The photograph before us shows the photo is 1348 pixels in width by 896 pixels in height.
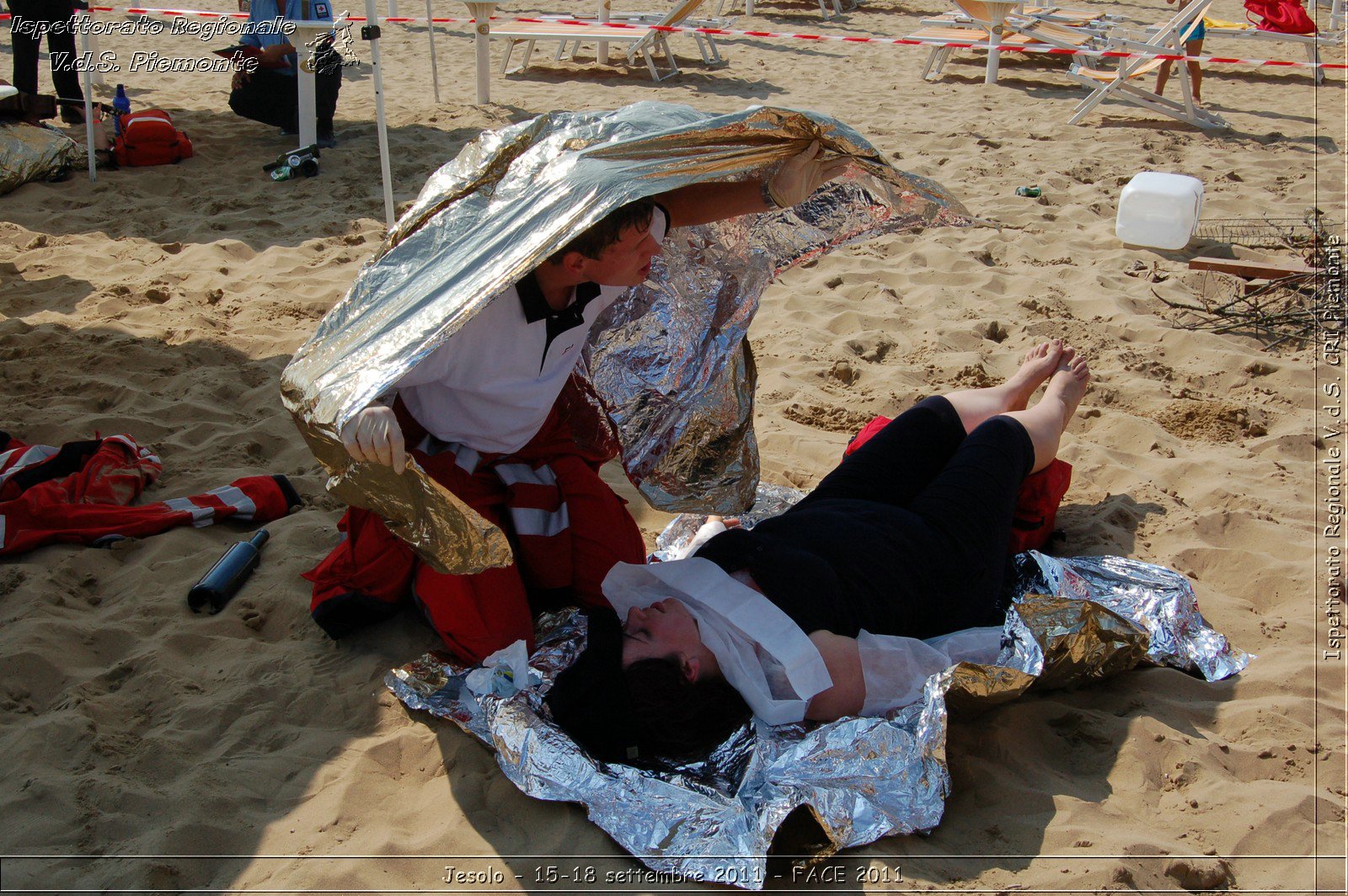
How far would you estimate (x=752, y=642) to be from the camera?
2.31 meters

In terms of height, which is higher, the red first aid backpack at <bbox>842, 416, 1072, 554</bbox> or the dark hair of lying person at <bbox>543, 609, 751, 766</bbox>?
the red first aid backpack at <bbox>842, 416, 1072, 554</bbox>

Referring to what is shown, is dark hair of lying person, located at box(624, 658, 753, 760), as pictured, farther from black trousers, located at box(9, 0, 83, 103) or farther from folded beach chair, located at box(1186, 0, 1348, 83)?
folded beach chair, located at box(1186, 0, 1348, 83)

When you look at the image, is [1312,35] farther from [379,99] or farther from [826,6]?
[379,99]

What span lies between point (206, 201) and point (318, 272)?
144 centimetres

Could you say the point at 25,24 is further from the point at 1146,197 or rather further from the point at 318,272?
the point at 1146,197

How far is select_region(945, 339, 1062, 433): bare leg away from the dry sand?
0.39 meters

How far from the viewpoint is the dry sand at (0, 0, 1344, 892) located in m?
2.06

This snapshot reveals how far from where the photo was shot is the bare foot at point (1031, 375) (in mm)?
3189

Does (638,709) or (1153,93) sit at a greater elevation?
(1153,93)

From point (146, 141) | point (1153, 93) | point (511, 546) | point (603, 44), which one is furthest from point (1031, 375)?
point (603, 44)

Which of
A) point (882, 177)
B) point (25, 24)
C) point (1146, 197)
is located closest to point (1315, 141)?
point (1146, 197)

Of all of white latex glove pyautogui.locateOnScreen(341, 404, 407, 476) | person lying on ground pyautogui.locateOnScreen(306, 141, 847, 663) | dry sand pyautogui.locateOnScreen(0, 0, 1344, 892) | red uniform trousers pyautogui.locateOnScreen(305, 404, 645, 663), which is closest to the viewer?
white latex glove pyautogui.locateOnScreen(341, 404, 407, 476)

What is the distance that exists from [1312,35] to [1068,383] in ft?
26.0

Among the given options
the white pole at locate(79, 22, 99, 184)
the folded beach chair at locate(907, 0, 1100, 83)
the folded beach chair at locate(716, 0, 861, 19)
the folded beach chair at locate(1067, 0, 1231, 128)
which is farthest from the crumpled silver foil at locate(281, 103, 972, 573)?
the folded beach chair at locate(716, 0, 861, 19)
